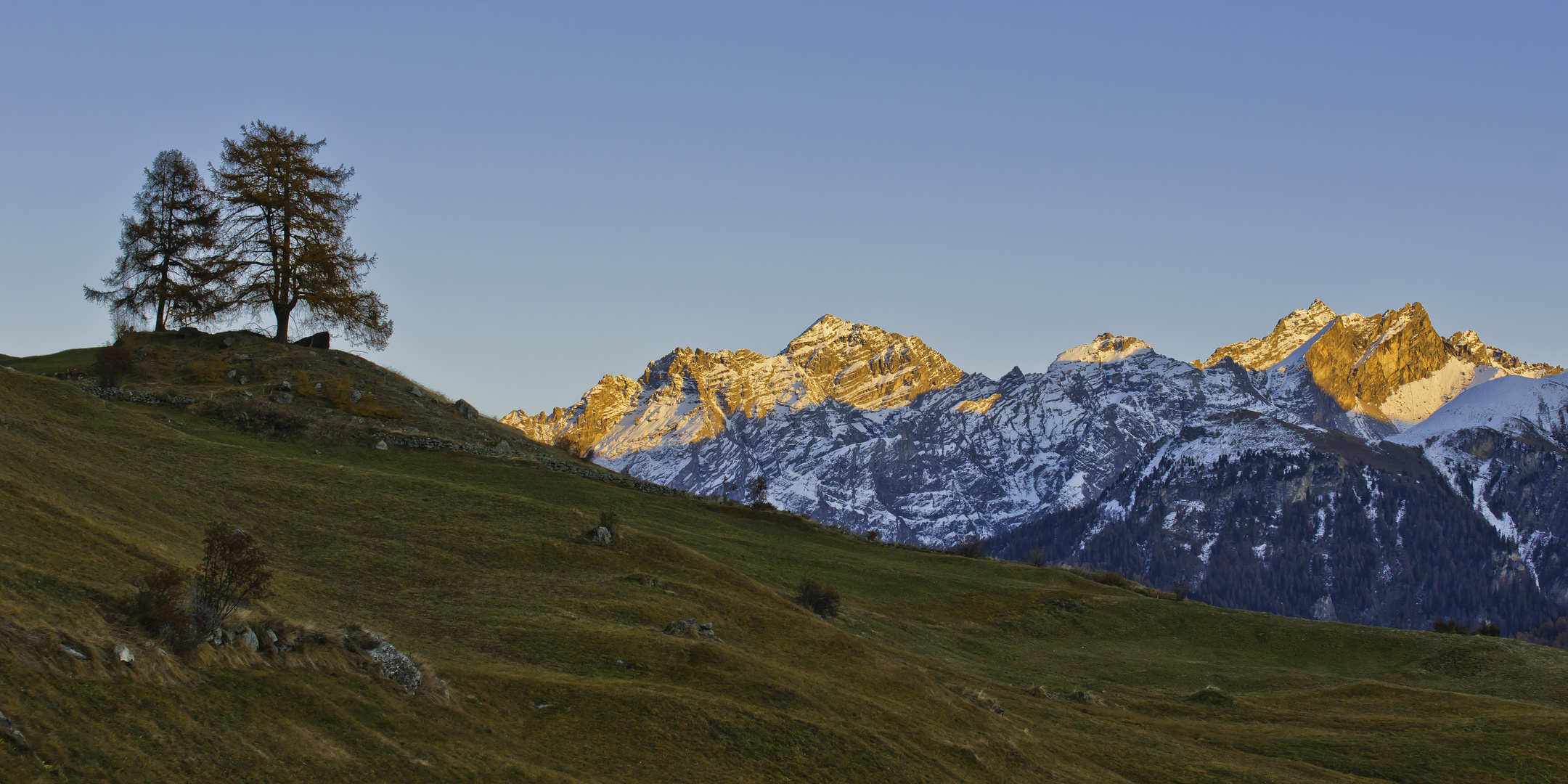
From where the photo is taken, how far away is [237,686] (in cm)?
2170

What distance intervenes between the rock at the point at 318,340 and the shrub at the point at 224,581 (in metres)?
58.8

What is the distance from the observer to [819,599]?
167 ft

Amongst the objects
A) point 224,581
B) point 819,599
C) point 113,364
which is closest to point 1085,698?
point 819,599

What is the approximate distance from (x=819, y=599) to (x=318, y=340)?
158ft

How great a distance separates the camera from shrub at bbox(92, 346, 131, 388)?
65188 millimetres

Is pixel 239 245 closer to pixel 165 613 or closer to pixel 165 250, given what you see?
Result: pixel 165 250

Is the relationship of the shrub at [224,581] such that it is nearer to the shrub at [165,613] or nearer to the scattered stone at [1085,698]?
the shrub at [165,613]

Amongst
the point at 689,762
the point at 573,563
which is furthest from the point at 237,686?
the point at 573,563

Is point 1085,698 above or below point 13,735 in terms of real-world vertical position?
below

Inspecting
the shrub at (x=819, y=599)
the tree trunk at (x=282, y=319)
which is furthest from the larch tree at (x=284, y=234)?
the shrub at (x=819, y=599)

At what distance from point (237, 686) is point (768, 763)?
473 inches

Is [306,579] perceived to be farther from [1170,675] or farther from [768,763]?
[1170,675]

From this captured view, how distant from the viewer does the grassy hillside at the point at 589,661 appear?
21.0 metres

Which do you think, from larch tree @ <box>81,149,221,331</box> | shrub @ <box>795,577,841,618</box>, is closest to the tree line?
larch tree @ <box>81,149,221,331</box>
